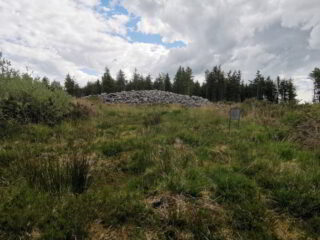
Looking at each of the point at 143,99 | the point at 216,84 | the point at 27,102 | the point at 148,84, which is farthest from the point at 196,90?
the point at 27,102

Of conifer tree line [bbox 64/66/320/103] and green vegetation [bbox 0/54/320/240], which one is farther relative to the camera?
conifer tree line [bbox 64/66/320/103]

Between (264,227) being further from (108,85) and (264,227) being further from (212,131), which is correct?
(108,85)

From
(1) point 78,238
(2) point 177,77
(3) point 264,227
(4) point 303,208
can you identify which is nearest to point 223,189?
(3) point 264,227

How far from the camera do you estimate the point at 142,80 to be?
69.7m

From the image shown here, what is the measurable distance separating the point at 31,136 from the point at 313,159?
6.28 metres

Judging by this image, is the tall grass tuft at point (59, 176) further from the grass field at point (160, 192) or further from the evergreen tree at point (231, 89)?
the evergreen tree at point (231, 89)

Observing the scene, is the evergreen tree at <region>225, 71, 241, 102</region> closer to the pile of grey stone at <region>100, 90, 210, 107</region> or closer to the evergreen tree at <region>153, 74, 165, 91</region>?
the evergreen tree at <region>153, 74, 165, 91</region>

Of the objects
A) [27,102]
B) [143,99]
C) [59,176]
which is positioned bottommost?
[59,176]

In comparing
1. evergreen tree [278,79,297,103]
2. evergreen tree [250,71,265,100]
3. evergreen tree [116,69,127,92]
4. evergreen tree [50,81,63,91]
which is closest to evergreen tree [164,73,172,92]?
evergreen tree [116,69,127,92]

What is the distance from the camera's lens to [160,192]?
2693 millimetres

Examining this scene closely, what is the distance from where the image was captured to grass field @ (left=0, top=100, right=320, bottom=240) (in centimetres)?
209

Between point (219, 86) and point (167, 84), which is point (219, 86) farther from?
point (167, 84)

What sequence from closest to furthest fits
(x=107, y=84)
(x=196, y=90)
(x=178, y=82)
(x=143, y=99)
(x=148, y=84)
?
(x=143, y=99)
(x=107, y=84)
(x=178, y=82)
(x=148, y=84)
(x=196, y=90)

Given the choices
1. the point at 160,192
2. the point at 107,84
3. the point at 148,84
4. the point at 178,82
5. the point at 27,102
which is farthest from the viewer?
the point at 148,84
